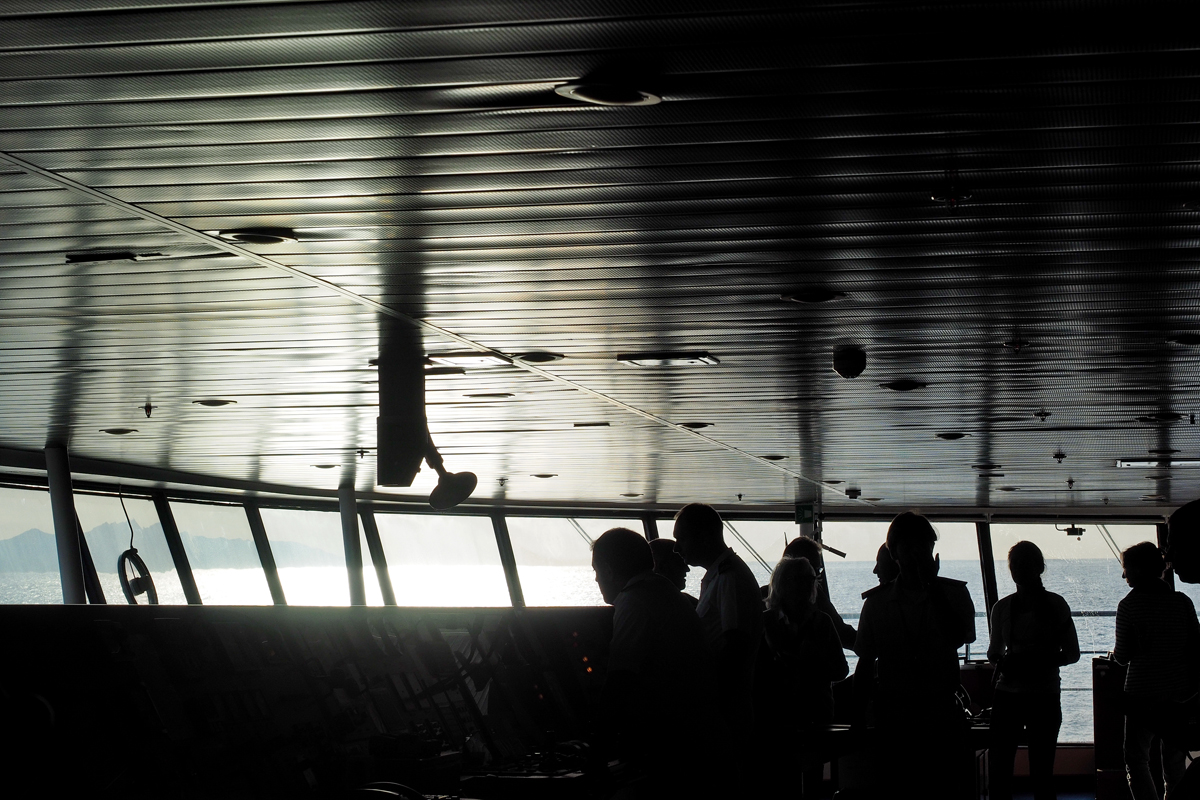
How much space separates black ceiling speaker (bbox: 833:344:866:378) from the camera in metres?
6.25

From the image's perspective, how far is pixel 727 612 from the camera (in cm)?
400

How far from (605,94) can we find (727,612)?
191 cm

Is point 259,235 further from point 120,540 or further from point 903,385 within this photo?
point 120,540

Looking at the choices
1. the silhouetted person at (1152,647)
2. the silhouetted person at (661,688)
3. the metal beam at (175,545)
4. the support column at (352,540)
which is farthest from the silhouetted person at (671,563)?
the support column at (352,540)

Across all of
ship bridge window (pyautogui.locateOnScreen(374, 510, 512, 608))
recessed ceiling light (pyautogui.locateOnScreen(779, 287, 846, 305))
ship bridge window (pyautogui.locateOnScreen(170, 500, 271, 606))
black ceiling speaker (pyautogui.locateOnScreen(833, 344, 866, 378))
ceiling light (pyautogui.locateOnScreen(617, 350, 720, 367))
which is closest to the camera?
recessed ceiling light (pyautogui.locateOnScreen(779, 287, 846, 305))

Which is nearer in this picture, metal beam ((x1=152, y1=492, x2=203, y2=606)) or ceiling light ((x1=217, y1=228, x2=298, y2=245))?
ceiling light ((x1=217, y1=228, x2=298, y2=245))

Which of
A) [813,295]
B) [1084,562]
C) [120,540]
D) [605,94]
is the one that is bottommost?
[1084,562]

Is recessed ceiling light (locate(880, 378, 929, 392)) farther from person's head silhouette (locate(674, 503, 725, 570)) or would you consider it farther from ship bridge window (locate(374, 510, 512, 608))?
ship bridge window (locate(374, 510, 512, 608))

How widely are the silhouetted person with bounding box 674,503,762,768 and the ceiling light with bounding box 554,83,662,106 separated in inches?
60.9

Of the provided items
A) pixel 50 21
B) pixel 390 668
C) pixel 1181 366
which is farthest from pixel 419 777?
pixel 1181 366

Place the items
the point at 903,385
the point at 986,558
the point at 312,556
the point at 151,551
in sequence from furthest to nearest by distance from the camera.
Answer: the point at 986,558 < the point at 312,556 < the point at 151,551 < the point at 903,385

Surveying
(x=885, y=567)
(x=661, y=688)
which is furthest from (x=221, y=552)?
(x=661, y=688)

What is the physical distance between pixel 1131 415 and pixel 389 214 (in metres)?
6.30

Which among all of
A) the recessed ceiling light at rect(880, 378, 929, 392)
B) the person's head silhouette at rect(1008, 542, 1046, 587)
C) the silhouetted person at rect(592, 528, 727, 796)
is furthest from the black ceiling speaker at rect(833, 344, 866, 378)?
the silhouetted person at rect(592, 528, 727, 796)
